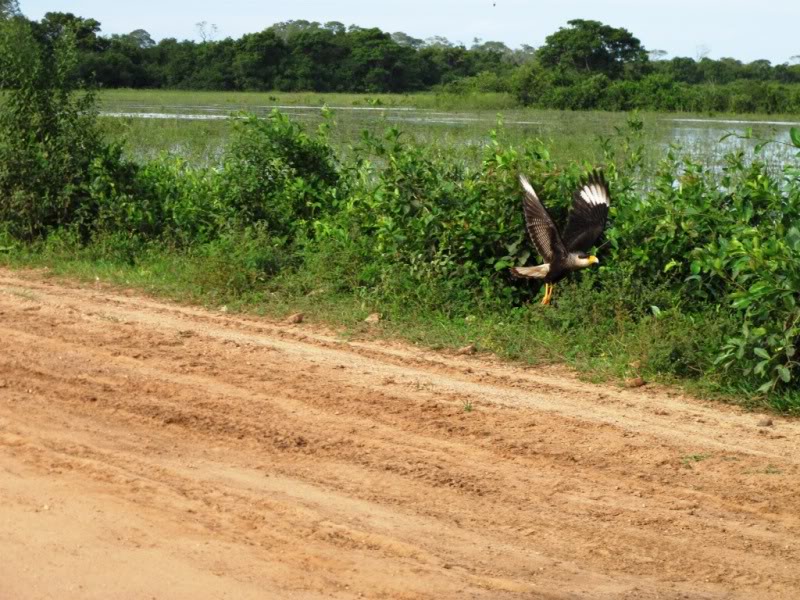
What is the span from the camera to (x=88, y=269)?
→ 9234mm

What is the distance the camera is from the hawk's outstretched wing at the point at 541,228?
735 centimetres

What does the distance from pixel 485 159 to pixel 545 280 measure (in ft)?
3.87

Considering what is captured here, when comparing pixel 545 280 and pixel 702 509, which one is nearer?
pixel 702 509

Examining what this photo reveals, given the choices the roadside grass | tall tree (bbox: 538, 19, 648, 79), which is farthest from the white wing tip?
tall tree (bbox: 538, 19, 648, 79)

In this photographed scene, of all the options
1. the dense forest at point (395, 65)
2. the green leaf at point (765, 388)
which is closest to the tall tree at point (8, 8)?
the green leaf at point (765, 388)

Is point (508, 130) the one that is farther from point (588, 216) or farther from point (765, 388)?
point (765, 388)

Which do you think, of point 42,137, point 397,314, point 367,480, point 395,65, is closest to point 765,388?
point 367,480

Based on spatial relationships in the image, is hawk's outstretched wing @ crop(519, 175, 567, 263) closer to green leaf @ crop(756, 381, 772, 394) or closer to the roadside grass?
the roadside grass

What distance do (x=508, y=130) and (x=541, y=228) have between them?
11188mm

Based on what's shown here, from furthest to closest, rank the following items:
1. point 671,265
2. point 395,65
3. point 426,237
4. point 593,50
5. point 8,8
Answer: point 395,65 → point 593,50 → point 8,8 → point 426,237 → point 671,265

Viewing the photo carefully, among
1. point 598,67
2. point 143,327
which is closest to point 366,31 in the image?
point 598,67

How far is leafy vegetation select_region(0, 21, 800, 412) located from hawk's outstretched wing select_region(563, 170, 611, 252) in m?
0.15

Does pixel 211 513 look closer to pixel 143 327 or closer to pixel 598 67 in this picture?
pixel 143 327

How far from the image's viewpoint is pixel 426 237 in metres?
8.04
